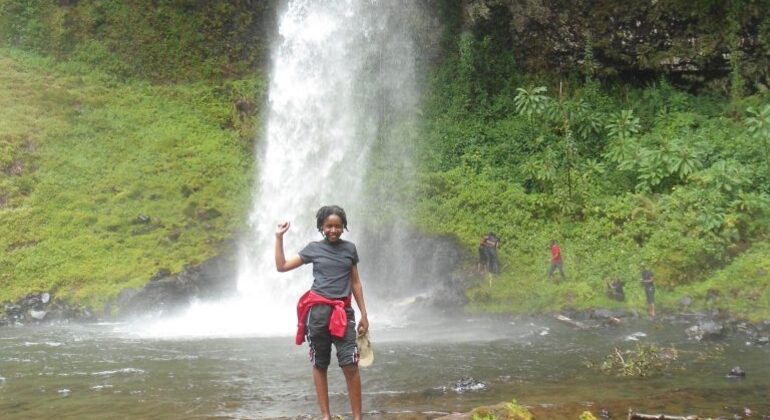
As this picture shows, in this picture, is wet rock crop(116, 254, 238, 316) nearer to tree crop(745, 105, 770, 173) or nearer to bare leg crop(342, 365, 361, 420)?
bare leg crop(342, 365, 361, 420)

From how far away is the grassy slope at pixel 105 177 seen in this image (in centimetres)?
1450

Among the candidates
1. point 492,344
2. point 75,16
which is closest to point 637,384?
point 492,344

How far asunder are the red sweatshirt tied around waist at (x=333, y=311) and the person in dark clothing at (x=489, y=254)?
8680mm

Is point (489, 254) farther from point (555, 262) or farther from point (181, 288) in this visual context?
point (181, 288)

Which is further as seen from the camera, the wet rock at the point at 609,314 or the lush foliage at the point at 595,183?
the lush foliage at the point at 595,183

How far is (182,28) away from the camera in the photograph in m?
22.9

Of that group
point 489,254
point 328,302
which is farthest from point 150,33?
point 328,302

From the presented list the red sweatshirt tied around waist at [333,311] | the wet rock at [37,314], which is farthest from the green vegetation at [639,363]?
the wet rock at [37,314]

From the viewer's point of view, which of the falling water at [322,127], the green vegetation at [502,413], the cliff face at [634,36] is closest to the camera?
the green vegetation at [502,413]

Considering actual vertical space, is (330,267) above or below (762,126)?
below

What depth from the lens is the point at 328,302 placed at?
16.0 ft

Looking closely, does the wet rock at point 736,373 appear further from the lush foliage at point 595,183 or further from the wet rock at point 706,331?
the lush foliage at point 595,183

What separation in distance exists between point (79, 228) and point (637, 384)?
43.7 ft

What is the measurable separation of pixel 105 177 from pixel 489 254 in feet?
34.0
